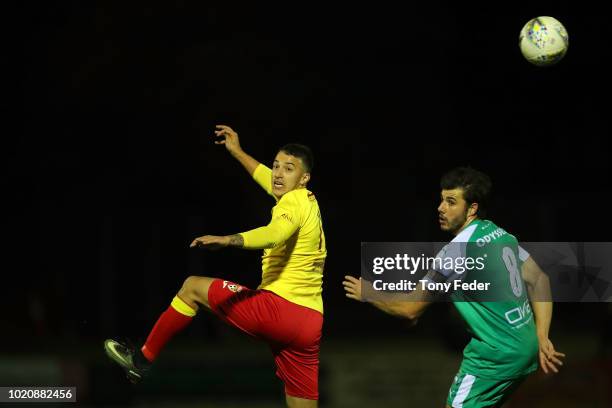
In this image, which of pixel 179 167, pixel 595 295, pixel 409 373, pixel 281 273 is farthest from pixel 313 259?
pixel 179 167

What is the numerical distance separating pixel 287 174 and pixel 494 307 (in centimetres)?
166

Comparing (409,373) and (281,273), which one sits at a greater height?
(281,273)

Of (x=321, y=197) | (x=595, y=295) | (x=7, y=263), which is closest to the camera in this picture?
(x=595, y=295)

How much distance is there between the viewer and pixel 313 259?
24.6ft

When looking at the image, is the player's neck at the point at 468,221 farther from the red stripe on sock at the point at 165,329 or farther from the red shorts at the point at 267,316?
the red stripe on sock at the point at 165,329

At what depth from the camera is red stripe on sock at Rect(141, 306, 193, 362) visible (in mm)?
7367

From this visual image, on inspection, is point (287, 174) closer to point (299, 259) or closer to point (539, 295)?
point (299, 259)

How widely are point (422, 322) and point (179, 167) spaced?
639 cm

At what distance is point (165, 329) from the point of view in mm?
7398

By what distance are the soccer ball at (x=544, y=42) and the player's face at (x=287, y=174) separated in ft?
9.58

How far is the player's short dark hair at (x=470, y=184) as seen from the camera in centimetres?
692

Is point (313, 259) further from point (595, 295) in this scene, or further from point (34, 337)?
point (34, 337)

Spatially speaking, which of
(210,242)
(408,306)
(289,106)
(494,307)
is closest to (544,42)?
(494,307)

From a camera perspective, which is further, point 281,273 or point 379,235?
point 379,235
